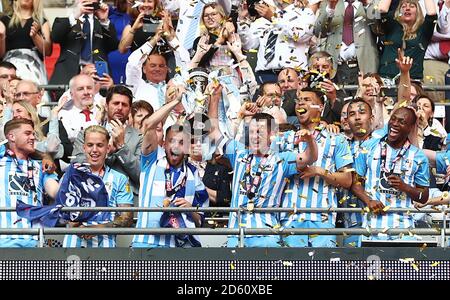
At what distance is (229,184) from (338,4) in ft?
8.24

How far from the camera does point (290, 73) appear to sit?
1258 centimetres

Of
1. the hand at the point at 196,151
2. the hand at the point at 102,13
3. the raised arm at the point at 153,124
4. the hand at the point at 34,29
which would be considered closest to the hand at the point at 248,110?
the hand at the point at 196,151

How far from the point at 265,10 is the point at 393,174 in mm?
2807

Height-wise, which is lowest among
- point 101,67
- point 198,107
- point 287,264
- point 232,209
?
point 287,264

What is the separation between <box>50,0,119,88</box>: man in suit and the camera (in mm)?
13367

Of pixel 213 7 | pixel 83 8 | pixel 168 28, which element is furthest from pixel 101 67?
pixel 213 7

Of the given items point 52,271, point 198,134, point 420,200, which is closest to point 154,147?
point 198,134

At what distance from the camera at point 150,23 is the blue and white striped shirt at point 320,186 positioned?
2403mm

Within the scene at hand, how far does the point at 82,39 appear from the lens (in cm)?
1341

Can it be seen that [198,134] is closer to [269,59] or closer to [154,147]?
[154,147]

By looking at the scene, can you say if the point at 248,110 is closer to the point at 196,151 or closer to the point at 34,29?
the point at 196,151

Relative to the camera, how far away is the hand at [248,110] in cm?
1204

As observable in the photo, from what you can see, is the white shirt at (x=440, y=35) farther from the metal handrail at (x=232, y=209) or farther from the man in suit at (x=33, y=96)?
the man in suit at (x=33, y=96)

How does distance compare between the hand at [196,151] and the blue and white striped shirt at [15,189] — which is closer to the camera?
the blue and white striped shirt at [15,189]
